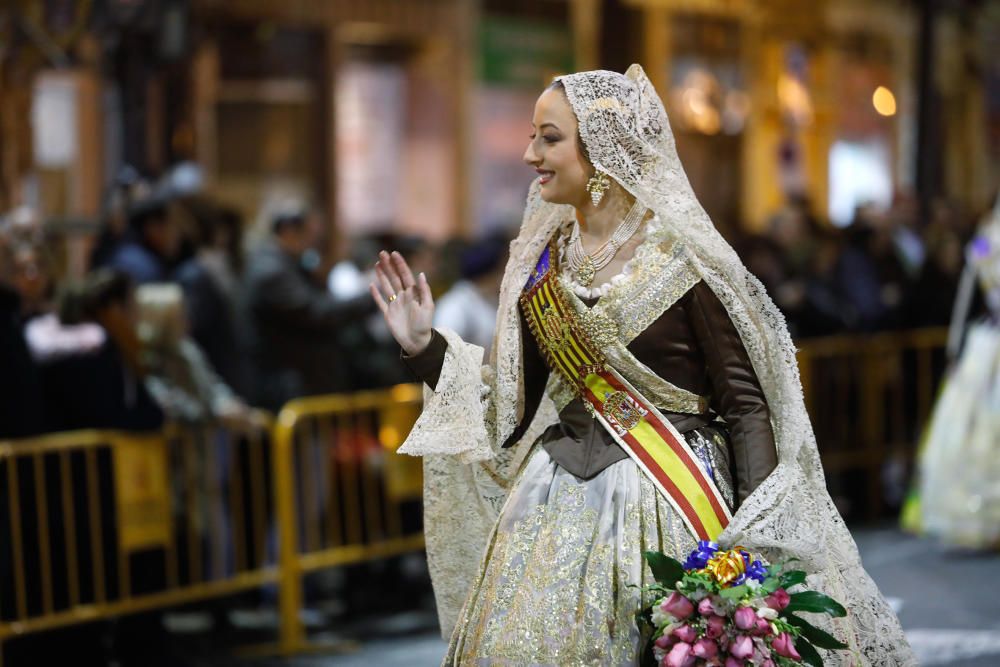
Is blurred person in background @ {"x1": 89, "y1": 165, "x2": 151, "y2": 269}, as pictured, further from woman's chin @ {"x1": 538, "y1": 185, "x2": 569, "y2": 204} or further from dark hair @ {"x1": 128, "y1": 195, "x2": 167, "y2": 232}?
woman's chin @ {"x1": 538, "y1": 185, "x2": 569, "y2": 204}

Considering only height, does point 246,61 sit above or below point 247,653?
above

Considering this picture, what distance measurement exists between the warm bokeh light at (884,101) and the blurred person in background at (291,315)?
538 inches

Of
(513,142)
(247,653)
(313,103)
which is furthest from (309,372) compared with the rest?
(513,142)

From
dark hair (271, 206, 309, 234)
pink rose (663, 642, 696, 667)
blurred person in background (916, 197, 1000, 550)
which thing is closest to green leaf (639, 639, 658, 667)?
pink rose (663, 642, 696, 667)

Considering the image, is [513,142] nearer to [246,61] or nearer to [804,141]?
[246,61]

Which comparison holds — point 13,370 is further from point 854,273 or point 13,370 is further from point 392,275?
point 854,273

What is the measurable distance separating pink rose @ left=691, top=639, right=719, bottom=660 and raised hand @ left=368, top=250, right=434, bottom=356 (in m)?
1.07

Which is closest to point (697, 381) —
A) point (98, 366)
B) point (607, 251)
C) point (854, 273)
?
point (607, 251)

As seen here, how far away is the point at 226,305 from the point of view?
8.75m

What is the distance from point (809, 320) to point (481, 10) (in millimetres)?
5804

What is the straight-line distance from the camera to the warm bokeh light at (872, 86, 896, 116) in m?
21.3

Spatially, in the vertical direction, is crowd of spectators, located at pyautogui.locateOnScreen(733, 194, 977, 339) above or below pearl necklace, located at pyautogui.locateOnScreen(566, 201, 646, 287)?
below

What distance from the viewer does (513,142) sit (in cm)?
1570

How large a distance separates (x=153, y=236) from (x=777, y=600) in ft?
18.4
